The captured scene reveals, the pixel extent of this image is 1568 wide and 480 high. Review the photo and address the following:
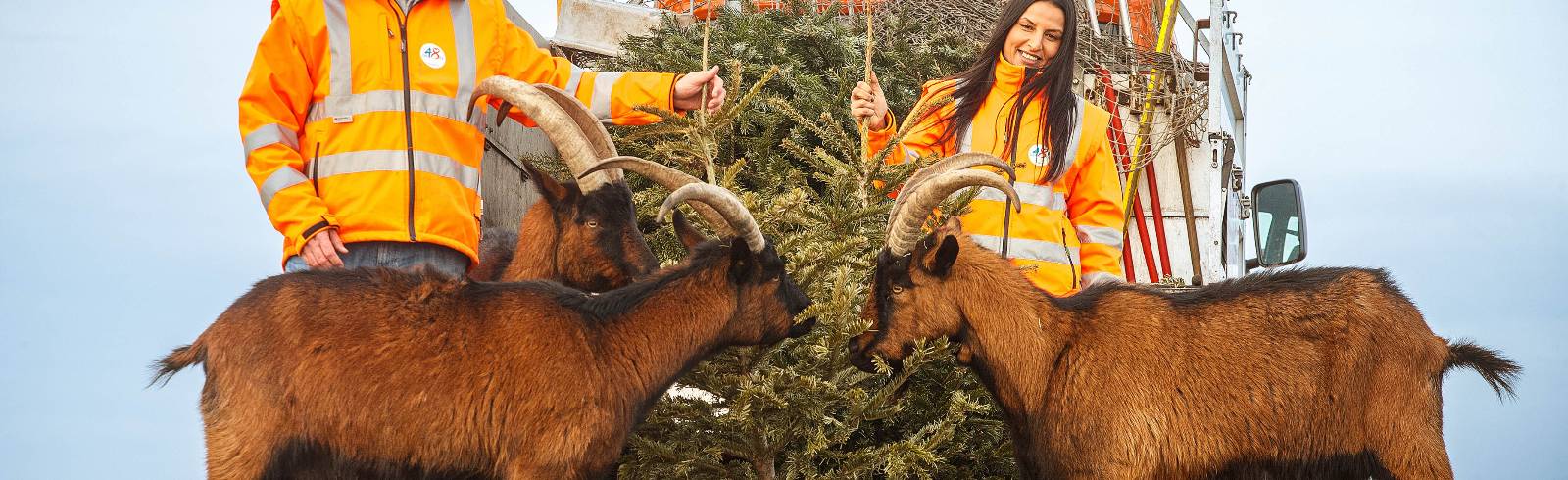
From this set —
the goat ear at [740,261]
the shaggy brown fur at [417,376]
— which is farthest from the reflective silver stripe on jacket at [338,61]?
the goat ear at [740,261]

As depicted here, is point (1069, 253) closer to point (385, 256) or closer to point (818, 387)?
point (818, 387)

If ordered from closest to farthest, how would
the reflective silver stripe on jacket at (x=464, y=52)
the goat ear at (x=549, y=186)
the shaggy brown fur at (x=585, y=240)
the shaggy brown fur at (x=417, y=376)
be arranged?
the shaggy brown fur at (x=417, y=376)
the reflective silver stripe on jacket at (x=464, y=52)
the shaggy brown fur at (x=585, y=240)
the goat ear at (x=549, y=186)

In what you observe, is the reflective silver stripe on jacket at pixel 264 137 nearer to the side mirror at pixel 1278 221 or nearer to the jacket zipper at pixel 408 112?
the jacket zipper at pixel 408 112

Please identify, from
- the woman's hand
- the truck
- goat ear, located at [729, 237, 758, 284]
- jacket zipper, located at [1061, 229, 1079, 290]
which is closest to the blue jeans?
goat ear, located at [729, 237, 758, 284]

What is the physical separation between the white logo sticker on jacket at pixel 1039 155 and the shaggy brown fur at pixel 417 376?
236 cm

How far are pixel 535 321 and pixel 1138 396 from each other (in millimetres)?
2409

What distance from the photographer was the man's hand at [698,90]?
19.8 ft

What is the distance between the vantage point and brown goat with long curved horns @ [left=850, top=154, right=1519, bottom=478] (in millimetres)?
5039

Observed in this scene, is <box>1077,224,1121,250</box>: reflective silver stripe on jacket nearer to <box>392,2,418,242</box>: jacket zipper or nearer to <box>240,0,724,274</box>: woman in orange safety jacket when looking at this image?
<box>240,0,724,274</box>: woman in orange safety jacket

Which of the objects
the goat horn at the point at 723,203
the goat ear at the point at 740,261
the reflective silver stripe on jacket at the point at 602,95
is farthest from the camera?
the reflective silver stripe on jacket at the point at 602,95

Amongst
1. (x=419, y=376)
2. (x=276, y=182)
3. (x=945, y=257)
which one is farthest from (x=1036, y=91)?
(x=276, y=182)

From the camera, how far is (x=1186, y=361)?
5.19m

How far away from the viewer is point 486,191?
29.0ft

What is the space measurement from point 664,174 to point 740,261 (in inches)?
20.2
